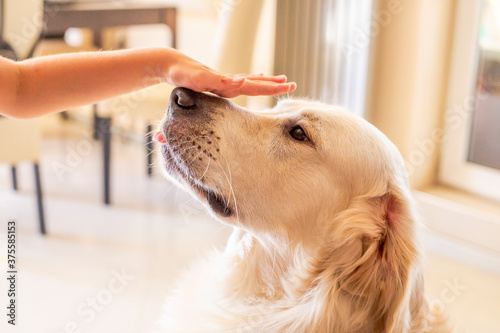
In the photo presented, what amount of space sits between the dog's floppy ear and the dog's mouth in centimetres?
23

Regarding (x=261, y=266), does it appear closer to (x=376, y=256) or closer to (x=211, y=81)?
(x=376, y=256)

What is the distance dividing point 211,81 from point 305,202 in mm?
322

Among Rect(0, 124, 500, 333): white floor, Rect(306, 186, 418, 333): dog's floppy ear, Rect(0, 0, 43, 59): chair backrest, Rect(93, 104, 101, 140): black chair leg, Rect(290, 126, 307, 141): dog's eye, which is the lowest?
Rect(0, 124, 500, 333): white floor

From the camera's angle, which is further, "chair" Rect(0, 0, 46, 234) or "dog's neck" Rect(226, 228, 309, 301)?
"chair" Rect(0, 0, 46, 234)

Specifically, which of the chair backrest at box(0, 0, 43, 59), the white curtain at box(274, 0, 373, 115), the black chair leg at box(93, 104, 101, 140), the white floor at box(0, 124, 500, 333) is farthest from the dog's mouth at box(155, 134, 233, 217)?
the black chair leg at box(93, 104, 101, 140)

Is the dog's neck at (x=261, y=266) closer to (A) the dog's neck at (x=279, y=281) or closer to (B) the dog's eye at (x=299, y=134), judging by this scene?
(A) the dog's neck at (x=279, y=281)

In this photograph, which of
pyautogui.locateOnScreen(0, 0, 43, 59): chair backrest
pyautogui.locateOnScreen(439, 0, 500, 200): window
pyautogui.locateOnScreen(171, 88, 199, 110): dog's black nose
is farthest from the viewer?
pyautogui.locateOnScreen(439, 0, 500, 200): window

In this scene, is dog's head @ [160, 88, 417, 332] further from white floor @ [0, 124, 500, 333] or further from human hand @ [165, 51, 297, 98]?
white floor @ [0, 124, 500, 333]

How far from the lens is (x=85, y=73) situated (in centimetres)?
121

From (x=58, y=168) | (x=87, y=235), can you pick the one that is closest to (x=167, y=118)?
(x=87, y=235)

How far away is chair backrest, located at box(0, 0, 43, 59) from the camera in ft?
7.55

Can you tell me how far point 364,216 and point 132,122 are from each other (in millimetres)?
3436

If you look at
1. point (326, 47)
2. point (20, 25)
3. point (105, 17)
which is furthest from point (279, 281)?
point (105, 17)

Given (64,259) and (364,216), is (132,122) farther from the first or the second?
(364,216)
